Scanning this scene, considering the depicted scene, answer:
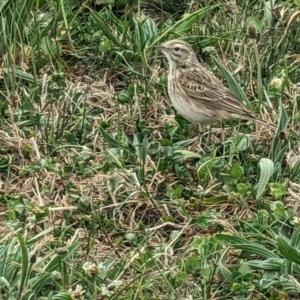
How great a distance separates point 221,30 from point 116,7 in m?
0.98

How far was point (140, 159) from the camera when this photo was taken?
802 centimetres

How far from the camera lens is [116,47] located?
9.41m

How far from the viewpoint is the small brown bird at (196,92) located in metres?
8.55

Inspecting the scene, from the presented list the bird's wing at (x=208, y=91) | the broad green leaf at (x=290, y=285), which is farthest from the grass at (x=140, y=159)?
the bird's wing at (x=208, y=91)

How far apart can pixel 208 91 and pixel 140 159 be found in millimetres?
1030

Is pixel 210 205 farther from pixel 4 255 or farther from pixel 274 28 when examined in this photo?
pixel 274 28

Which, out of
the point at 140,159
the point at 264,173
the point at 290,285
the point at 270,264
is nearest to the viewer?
the point at 290,285

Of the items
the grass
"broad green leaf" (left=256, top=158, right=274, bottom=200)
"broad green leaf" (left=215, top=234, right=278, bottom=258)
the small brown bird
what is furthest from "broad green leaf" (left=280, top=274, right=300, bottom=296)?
the small brown bird

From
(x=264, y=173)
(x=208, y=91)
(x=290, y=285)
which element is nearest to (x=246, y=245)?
(x=290, y=285)

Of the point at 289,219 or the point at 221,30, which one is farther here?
the point at 221,30

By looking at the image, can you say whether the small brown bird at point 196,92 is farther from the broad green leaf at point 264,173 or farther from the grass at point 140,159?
the broad green leaf at point 264,173

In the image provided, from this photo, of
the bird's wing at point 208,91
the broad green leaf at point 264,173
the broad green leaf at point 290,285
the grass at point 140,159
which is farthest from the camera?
the bird's wing at point 208,91

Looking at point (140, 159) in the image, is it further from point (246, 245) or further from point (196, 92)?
point (246, 245)

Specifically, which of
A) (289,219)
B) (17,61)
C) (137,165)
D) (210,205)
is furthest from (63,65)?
(289,219)
